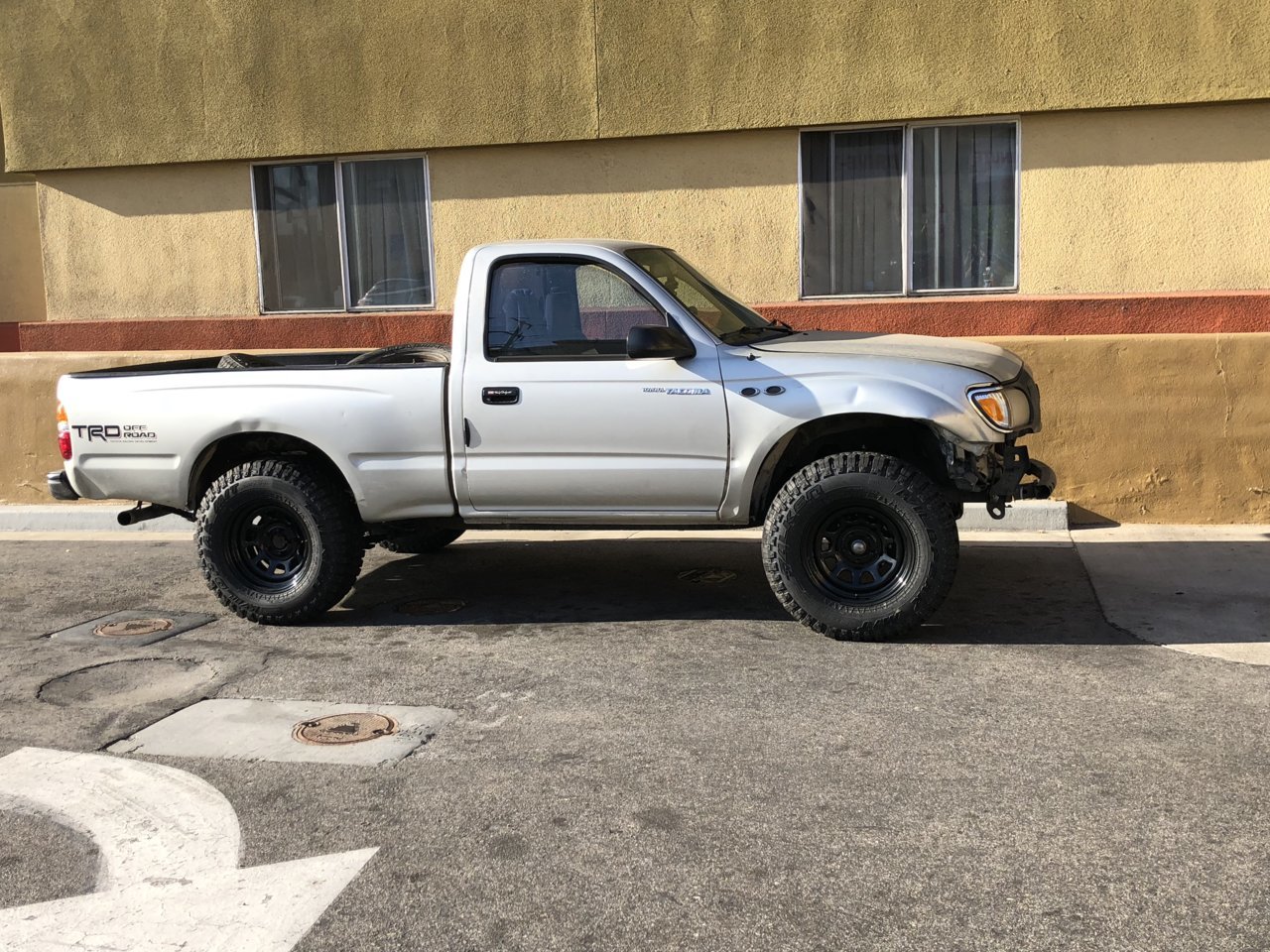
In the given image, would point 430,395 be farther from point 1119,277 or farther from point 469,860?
point 1119,277

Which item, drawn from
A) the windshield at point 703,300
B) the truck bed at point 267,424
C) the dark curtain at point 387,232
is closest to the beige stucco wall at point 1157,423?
the windshield at point 703,300

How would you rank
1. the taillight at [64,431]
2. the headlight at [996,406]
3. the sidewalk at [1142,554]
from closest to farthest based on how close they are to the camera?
the headlight at [996,406], the sidewalk at [1142,554], the taillight at [64,431]

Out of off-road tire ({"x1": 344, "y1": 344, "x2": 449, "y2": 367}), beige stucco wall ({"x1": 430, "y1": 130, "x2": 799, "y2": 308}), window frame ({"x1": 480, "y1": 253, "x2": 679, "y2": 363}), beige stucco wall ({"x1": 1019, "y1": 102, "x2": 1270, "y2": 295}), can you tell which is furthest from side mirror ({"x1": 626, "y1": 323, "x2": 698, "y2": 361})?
beige stucco wall ({"x1": 1019, "y1": 102, "x2": 1270, "y2": 295})

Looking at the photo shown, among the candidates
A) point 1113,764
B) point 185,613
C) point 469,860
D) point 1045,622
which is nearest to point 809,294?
point 1045,622

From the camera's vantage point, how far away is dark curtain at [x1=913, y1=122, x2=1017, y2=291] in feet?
33.5

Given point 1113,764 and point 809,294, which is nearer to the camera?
point 1113,764

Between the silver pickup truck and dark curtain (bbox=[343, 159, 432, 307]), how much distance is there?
167 inches

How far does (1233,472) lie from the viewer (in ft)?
30.3

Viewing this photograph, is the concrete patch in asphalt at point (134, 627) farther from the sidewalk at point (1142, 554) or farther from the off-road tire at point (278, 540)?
the sidewalk at point (1142, 554)

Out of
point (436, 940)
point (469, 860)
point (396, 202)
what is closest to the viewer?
point (436, 940)

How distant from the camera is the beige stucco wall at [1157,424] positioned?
9203 millimetres

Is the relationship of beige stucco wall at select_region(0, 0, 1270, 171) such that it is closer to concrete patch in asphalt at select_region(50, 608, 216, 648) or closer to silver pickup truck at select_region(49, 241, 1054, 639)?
silver pickup truck at select_region(49, 241, 1054, 639)

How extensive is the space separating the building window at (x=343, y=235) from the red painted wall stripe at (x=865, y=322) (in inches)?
10.4

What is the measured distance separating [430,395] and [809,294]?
15.1 ft
